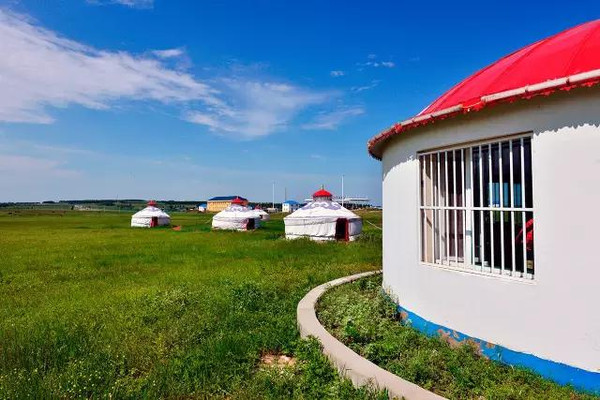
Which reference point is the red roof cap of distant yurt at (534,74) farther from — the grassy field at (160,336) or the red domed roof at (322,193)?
the red domed roof at (322,193)

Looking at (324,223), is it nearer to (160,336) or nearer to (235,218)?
(235,218)

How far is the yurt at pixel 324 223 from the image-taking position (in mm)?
23828

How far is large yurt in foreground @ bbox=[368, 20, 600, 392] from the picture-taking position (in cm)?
362

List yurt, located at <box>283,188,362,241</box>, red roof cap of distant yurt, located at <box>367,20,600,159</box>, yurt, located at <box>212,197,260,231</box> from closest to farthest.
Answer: red roof cap of distant yurt, located at <box>367,20,600,159</box> < yurt, located at <box>283,188,362,241</box> < yurt, located at <box>212,197,260,231</box>

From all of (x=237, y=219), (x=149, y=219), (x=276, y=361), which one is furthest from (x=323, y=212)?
(x=149, y=219)

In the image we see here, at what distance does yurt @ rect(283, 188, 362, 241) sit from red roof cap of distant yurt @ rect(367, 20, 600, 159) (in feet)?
59.1

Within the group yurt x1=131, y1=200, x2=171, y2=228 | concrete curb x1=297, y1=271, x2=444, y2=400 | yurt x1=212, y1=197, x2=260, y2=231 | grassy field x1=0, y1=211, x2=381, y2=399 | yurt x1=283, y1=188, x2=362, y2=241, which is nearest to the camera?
concrete curb x1=297, y1=271, x2=444, y2=400

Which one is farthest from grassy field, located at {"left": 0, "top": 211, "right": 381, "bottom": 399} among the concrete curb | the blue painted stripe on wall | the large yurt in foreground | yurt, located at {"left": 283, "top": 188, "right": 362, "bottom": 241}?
yurt, located at {"left": 283, "top": 188, "right": 362, "bottom": 241}

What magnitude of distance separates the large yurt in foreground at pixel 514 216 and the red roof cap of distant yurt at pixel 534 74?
17 mm

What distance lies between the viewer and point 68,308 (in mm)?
7586

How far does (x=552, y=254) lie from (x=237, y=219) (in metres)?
32.7

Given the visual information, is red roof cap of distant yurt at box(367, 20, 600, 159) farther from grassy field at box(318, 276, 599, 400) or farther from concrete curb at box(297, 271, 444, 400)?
concrete curb at box(297, 271, 444, 400)

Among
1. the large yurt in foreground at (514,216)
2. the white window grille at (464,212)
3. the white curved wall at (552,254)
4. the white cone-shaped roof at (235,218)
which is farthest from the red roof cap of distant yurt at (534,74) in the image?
the white cone-shaped roof at (235,218)

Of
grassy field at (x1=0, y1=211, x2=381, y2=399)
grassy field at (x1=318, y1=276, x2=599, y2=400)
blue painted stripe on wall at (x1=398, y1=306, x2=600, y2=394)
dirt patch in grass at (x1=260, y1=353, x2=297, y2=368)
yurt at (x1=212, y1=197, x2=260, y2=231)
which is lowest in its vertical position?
dirt patch in grass at (x1=260, y1=353, x2=297, y2=368)
